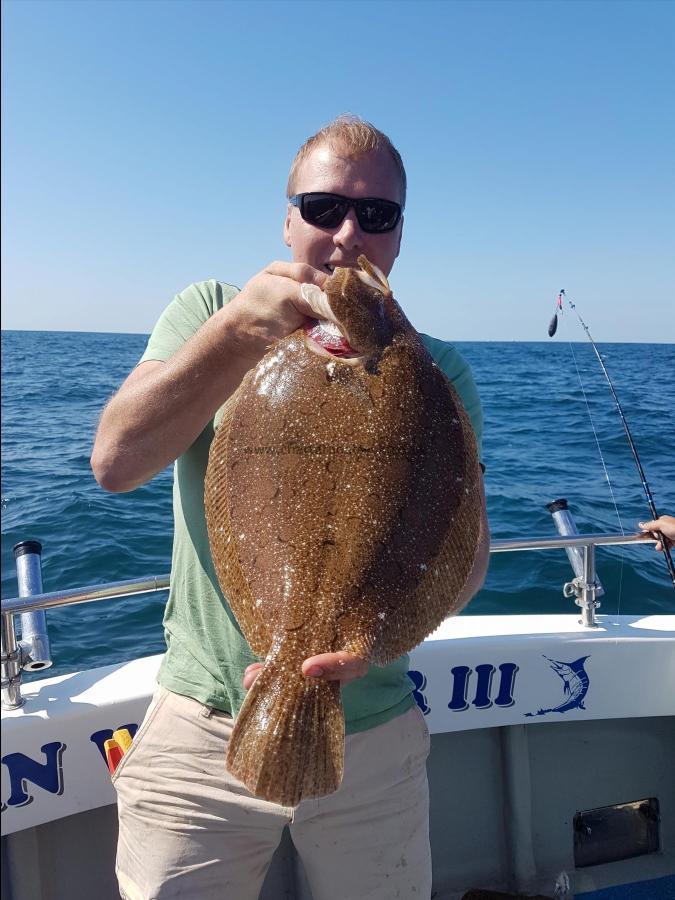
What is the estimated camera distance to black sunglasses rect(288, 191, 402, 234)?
2.10 metres

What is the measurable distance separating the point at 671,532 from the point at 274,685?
10.1 feet

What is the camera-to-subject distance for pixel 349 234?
2.08 meters

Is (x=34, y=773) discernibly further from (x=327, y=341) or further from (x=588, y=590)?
(x=588, y=590)

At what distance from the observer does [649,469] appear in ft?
38.2

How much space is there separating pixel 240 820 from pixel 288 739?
25.5 inches

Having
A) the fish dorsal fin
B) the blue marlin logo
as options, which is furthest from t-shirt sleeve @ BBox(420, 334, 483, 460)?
the blue marlin logo

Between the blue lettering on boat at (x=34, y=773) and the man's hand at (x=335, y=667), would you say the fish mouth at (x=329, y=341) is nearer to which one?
the man's hand at (x=335, y=667)

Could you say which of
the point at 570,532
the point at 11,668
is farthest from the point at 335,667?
the point at 570,532

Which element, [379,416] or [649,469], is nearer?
[379,416]

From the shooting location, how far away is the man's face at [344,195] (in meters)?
2.11

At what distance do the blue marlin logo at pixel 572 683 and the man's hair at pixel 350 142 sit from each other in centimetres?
237

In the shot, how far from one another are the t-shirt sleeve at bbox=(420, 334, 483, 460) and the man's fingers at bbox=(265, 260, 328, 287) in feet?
2.14

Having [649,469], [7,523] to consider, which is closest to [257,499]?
[7,523]

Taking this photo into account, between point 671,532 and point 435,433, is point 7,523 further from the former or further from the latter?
point 435,433
